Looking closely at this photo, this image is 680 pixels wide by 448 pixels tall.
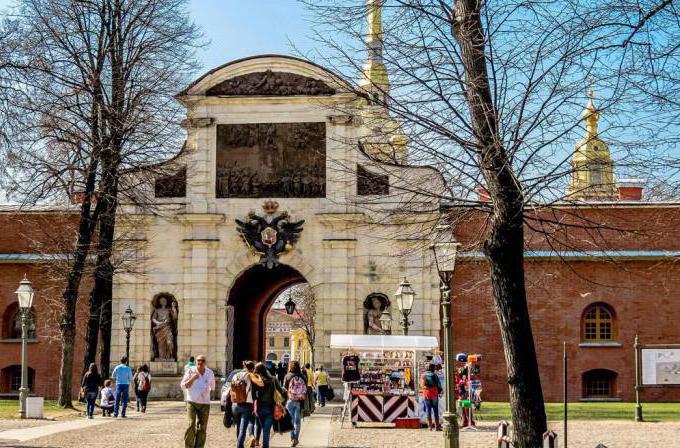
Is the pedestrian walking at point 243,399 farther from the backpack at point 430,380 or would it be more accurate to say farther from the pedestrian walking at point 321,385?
the pedestrian walking at point 321,385

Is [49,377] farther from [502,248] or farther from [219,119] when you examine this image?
[502,248]

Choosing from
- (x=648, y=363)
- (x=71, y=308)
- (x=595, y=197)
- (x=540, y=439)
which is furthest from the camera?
(x=71, y=308)

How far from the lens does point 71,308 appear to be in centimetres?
3338

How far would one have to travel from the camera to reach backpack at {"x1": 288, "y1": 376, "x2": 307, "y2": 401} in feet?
74.3

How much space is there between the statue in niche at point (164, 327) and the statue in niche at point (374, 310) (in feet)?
22.6

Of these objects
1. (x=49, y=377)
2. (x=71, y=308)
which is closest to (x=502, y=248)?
(x=71, y=308)

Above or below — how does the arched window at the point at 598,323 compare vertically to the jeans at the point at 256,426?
above

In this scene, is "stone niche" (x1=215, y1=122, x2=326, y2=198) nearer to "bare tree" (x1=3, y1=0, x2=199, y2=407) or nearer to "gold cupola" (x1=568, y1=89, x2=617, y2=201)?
"bare tree" (x1=3, y1=0, x2=199, y2=407)

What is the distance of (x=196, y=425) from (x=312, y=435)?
646 cm

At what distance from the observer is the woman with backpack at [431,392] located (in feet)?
85.2

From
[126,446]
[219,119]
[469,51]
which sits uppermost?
[219,119]

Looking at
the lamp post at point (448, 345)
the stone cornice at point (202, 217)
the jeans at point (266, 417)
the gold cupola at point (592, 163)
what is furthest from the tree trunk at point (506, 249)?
the stone cornice at point (202, 217)

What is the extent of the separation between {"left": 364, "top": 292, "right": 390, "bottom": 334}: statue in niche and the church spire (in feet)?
69.9

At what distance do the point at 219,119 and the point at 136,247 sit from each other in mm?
5519
